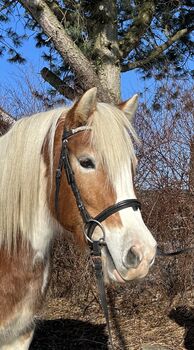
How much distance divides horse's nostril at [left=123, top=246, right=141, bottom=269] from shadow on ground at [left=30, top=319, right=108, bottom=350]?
3234 mm

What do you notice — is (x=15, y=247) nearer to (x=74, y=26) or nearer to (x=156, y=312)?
(x=156, y=312)

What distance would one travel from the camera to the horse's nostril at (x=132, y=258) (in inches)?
88.7

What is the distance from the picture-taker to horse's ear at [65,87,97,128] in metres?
2.54

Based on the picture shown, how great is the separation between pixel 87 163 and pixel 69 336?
12.1 ft

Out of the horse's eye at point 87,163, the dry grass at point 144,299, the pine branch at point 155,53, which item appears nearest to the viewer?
the horse's eye at point 87,163

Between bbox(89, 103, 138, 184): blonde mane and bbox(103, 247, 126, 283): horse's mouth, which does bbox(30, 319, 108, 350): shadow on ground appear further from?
bbox(89, 103, 138, 184): blonde mane

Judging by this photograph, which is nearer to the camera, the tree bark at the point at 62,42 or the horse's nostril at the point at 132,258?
the horse's nostril at the point at 132,258

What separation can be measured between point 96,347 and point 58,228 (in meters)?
2.96

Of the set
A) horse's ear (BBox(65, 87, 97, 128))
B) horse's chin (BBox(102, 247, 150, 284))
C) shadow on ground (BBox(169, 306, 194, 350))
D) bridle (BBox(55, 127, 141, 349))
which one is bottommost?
shadow on ground (BBox(169, 306, 194, 350))

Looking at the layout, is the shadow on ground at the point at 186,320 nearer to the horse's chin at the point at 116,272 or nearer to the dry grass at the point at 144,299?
the dry grass at the point at 144,299

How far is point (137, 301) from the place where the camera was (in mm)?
6258

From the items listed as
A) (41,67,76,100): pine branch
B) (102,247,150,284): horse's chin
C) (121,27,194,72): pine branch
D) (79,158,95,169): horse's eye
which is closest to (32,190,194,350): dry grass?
(41,67,76,100): pine branch

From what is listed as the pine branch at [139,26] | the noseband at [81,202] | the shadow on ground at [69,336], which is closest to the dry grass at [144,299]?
the shadow on ground at [69,336]

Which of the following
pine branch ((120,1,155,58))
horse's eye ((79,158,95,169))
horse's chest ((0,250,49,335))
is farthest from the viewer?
pine branch ((120,1,155,58))
